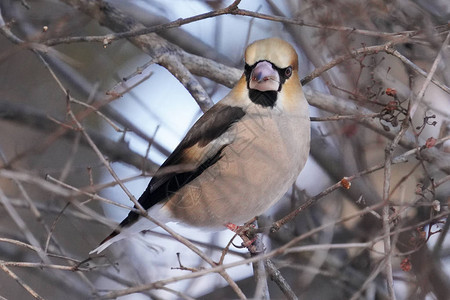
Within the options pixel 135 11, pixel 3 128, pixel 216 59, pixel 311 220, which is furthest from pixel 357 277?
pixel 3 128

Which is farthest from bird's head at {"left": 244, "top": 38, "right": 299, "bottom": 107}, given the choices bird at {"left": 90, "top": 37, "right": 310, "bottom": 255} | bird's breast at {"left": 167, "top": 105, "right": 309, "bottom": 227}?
bird's breast at {"left": 167, "top": 105, "right": 309, "bottom": 227}

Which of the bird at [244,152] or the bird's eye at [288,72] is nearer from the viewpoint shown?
the bird at [244,152]

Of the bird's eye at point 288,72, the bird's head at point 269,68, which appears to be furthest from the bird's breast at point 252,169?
the bird's eye at point 288,72

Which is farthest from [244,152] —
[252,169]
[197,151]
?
[197,151]

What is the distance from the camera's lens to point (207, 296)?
4.67 meters

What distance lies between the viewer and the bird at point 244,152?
385cm

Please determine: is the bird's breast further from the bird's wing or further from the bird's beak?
the bird's beak

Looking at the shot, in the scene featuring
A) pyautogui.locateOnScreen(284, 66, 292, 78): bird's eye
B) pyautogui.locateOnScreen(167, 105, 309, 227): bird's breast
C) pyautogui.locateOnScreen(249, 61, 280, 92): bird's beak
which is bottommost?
pyautogui.locateOnScreen(167, 105, 309, 227): bird's breast

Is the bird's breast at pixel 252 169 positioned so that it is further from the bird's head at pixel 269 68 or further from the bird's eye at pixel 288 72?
the bird's eye at pixel 288 72

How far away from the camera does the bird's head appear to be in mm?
3893

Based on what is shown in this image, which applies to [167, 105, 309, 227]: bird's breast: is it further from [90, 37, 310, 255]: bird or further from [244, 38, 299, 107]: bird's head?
[244, 38, 299, 107]: bird's head

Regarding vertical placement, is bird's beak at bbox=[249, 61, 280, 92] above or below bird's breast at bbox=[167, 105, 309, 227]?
above

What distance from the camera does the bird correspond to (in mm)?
3852

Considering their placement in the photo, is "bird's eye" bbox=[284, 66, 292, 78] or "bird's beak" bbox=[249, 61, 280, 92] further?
"bird's eye" bbox=[284, 66, 292, 78]
